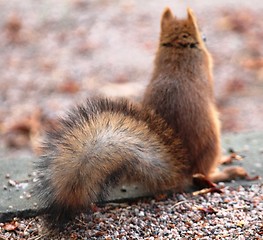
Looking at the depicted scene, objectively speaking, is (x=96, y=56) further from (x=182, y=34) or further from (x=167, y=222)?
(x=167, y=222)

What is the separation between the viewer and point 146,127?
2.84 metres

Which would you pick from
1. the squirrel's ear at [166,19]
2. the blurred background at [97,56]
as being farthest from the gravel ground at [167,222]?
the blurred background at [97,56]

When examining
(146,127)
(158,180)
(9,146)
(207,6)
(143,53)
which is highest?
(207,6)

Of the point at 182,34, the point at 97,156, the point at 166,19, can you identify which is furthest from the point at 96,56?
the point at 97,156

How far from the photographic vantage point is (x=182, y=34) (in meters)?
3.36

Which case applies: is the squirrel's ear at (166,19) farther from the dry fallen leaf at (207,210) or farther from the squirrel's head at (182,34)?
the dry fallen leaf at (207,210)

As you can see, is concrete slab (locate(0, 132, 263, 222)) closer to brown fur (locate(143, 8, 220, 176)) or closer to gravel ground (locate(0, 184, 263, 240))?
gravel ground (locate(0, 184, 263, 240))

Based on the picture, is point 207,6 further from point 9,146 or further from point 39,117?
point 9,146

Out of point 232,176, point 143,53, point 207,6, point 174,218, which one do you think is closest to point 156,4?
point 207,6

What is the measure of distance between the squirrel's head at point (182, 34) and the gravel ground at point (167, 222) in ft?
2.74

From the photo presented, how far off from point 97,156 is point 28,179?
0.81 m

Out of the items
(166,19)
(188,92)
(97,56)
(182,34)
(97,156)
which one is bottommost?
(97,156)

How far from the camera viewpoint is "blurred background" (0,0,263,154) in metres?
5.50

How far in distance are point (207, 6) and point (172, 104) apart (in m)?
4.20
